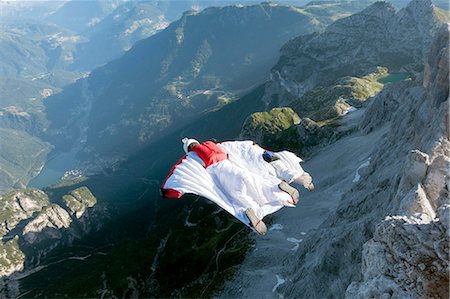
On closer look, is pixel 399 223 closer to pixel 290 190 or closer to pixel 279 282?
pixel 290 190

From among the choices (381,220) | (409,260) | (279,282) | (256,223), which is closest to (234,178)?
(256,223)

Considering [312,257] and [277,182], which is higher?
[277,182]

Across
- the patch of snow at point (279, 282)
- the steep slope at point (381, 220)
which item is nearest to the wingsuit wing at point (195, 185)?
the steep slope at point (381, 220)

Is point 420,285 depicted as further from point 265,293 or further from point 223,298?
point 223,298

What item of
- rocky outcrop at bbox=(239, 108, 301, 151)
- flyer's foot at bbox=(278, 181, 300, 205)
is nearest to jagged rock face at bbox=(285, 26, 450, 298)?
flyer's foot at bbox=(278, 181, 300, 205)

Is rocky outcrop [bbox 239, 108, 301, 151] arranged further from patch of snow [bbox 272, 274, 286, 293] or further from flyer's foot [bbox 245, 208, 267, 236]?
flyer's foot [bbox 245, 208, 267, 236]

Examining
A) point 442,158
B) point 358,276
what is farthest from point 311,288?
point 442,158
